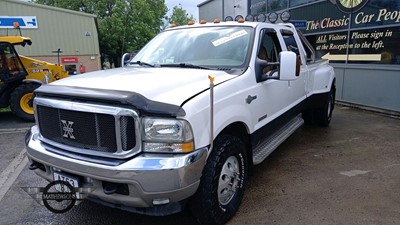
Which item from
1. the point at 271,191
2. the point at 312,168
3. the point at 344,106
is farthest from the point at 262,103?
the point at 344,106

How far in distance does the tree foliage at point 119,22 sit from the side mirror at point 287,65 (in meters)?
28.8

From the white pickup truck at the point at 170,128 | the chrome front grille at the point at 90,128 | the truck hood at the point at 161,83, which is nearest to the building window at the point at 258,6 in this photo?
the white pickup truck at the point at 170,128

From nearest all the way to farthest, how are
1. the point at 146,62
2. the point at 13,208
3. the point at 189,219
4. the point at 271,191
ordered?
the point at 189,219
the point at 13,208
the point at 271,191
the point at 146,62

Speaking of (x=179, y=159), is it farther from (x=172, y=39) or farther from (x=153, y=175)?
(x=172, y=39)

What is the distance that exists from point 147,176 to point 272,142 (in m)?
2.18

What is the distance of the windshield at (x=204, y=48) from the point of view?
136 inches

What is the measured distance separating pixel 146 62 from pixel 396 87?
6.52 metres

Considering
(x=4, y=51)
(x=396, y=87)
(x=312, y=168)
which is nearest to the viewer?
(x=312, y=168)

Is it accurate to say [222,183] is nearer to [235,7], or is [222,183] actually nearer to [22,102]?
[22,102]

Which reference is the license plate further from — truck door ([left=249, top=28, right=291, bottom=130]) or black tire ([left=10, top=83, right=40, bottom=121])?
black tire ([left=10, top=83, right=40, bottom=121])

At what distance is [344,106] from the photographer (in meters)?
8.95

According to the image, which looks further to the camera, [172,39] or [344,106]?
[344,106]

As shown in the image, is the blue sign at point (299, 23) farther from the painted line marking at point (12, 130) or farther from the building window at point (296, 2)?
the painted line marking at point (12, 130)

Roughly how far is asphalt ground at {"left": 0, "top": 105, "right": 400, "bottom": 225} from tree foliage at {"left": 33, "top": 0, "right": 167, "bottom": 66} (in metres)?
27.3
